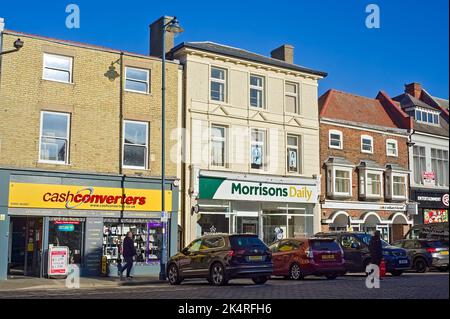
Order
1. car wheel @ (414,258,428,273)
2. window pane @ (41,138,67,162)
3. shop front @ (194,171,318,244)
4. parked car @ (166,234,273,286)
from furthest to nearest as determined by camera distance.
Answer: shop front @ (194,171,318,244), car wheel @ (414,258,428,273), window pane @ (41,138,67,162), parked car @ (166,234,273,286)

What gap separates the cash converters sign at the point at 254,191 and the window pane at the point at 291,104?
412cm

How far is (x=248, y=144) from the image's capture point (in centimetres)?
2833

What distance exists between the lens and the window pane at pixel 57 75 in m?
23.1

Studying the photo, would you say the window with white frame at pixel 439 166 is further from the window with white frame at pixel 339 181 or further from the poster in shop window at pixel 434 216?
the window with white frame at pixel 339 181

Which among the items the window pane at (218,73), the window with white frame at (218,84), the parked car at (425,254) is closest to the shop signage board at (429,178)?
the parked car at (425,254)

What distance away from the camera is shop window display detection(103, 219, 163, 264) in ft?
77.8

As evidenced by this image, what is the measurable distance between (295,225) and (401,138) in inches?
451

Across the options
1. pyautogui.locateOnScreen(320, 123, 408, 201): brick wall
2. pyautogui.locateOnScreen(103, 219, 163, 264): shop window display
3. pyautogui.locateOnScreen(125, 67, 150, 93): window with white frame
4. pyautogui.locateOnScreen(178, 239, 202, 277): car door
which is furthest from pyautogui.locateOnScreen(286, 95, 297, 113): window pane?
pyautogui.locateOnScreen(178, 239, 202, 277): car door

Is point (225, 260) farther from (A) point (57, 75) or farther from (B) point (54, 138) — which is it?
(A) point (57, 75)

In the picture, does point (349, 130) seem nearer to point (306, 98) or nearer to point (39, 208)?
point (306, 98)

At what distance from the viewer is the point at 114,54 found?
2462 centimetres

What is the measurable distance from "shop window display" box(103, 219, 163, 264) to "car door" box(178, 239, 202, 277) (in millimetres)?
5175

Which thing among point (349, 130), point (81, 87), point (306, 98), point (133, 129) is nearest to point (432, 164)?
point (349, 130)

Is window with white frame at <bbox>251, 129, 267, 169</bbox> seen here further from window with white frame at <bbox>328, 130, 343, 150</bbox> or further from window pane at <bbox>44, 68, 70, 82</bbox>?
window pane at <bbox>44, 68, 70, 82</bbox>
